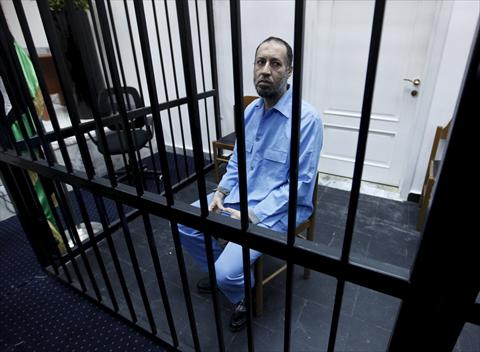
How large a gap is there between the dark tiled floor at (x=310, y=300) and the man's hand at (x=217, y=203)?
0.55 meters

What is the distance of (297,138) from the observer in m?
0.57

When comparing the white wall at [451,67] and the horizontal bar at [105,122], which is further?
the white wall at [451,67]

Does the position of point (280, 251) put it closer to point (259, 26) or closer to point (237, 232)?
point (237, 232)

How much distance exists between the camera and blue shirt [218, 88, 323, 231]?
1330 millimetres

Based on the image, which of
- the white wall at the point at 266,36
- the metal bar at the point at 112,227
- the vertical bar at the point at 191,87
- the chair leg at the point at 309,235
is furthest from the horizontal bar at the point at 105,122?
the chair leg at the point at 309,235

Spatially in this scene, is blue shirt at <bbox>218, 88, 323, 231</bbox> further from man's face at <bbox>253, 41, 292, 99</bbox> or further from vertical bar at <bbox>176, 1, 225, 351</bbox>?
vertical bar at <bbox>176, 1, 225, 351</bbox>

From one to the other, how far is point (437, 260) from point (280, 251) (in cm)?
32

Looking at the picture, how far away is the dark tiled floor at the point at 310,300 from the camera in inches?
55.6

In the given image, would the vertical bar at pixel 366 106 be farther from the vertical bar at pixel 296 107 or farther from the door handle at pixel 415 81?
the door handle at pixel 415 81

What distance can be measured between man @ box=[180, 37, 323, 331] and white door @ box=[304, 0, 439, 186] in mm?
1264

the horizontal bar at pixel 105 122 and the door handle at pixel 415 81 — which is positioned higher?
the door handle at pixel 415 81

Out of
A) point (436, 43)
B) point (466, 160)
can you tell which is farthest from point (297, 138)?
point (436, 43)

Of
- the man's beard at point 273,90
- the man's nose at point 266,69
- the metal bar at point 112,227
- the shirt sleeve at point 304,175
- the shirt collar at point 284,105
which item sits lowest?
the metal bar at point 112,227

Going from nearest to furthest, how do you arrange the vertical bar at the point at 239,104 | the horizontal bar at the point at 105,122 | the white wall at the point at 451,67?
the vertical bar at the point at 239,104 → the horizontal bar at the point at 105,122 → the white wall at the point at 451,67
